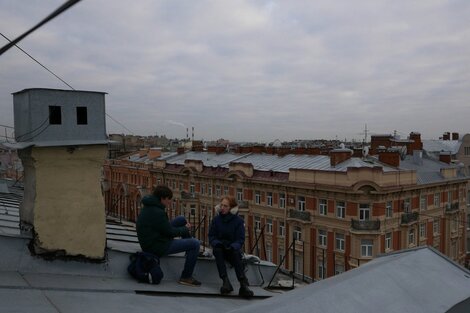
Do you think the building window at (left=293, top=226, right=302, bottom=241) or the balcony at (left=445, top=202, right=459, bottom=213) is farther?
the balcony at (left=445, top=202, right=459, bottom=213)

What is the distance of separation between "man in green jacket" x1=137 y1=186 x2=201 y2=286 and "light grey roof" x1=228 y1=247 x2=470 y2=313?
3138mm

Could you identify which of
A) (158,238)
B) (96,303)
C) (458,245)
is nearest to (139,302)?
(96,303)

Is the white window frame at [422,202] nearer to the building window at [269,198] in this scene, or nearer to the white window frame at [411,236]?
the white window frame at [411,236]

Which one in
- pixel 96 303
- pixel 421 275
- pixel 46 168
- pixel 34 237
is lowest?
pixel 96 303

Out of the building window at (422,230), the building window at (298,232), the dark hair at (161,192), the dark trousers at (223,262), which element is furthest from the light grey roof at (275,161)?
the dark hair at (161,192)

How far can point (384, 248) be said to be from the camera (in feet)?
81.6

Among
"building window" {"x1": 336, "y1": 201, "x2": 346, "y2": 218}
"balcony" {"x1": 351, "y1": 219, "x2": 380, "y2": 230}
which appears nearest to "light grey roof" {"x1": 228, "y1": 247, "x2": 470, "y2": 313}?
"balcony" {"x1": 351, "y1": 219, "x2": 380, "y2": 230}

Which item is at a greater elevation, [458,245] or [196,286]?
[196,286]

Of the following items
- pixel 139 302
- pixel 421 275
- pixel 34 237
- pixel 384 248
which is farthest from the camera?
pixel 384 248

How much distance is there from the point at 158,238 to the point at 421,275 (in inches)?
134

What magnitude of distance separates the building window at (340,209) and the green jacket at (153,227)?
21.0 metres

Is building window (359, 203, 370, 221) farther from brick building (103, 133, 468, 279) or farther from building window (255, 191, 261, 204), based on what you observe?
building window (255, 191, 261, 204)

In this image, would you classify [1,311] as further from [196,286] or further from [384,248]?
[384,248]

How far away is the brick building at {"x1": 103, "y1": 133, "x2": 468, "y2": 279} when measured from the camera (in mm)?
24297
